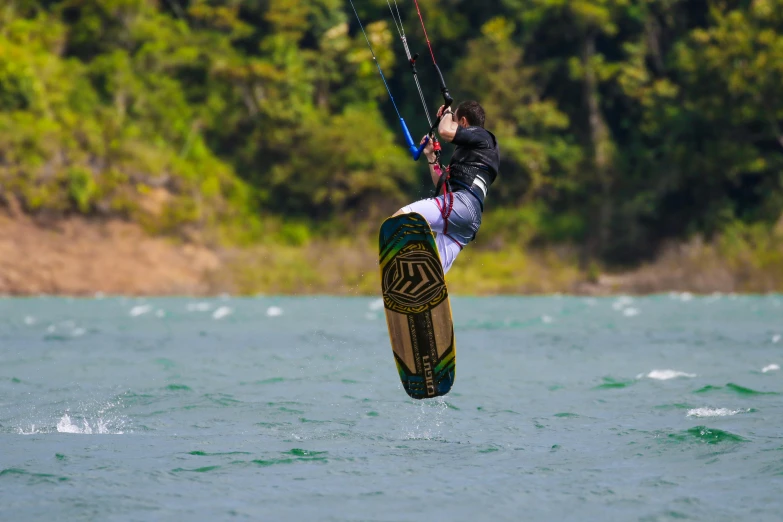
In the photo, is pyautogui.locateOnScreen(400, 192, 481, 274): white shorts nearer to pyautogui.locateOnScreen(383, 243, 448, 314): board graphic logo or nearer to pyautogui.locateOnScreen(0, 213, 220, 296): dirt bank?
pyautogui.locateOnScreen(383, 243, 448, 314): board graphic logo

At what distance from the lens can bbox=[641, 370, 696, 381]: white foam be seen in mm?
13391

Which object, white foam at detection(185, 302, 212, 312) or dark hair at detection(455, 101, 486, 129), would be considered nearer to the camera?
dark hair at detection(455, 101, 486, 129)

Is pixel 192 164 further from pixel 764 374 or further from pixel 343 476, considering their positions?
pixel 343 476

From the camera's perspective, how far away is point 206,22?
44.1m

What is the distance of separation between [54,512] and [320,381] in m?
6.41

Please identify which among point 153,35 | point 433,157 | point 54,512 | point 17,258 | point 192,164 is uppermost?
point 153,35

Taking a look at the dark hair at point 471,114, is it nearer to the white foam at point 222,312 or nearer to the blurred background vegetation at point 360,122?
the white foam at point 222,312

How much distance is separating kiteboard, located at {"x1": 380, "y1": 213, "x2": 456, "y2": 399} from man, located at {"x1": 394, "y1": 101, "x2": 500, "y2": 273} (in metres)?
0.18

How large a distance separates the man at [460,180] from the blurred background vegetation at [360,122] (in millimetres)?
28307

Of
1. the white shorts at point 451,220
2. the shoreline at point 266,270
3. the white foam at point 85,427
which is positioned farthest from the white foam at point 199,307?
the white shorts at point 451,220

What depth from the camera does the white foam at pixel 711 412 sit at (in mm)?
10578

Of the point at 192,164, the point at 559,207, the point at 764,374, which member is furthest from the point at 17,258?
the point at 764,374


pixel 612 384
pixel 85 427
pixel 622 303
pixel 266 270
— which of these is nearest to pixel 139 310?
pixel 266 270

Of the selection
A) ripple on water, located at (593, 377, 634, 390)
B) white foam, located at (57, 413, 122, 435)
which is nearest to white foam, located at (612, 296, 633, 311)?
ripple on water, located at (593, 377, 634, 390)
